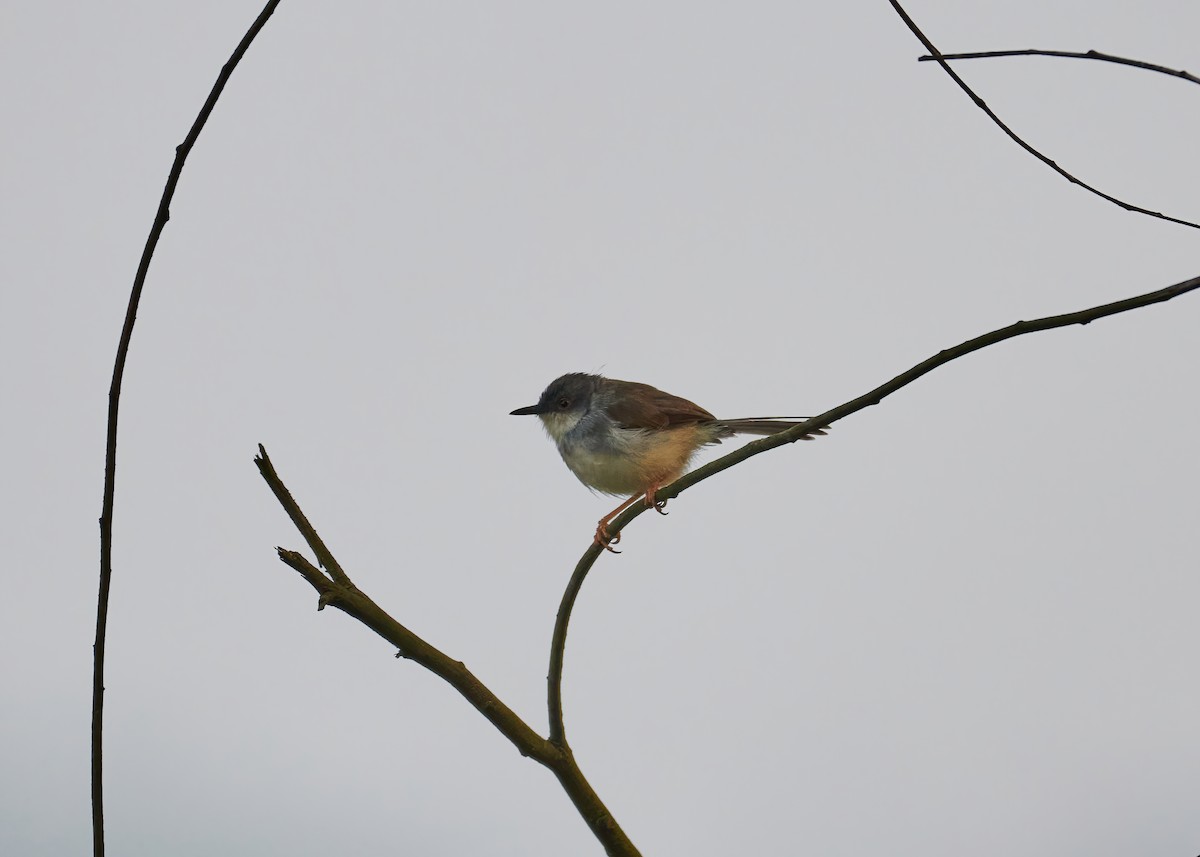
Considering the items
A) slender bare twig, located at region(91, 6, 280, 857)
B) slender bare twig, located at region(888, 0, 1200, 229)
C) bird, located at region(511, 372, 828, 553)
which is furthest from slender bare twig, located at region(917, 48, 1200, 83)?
bird, located at region(511, 372, 828, 553)

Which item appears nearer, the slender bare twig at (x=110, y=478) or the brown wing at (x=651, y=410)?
the slender bare twig at (x=110, y=478)

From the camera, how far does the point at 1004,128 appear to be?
1252mm

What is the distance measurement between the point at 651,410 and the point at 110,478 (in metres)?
1.94

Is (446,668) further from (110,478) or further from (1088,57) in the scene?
(1088,57)

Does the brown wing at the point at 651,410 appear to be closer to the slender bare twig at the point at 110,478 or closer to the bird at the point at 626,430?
the bird at the point at 626,430

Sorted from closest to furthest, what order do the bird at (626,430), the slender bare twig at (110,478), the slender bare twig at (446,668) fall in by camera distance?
1. the slender bare twig at (110,478)
2. the slender bare twig at (446,668)
3. the bird at (626,430)

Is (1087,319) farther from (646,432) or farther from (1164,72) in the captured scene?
(646,432)

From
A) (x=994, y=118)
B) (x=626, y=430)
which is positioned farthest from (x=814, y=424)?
(x=626, y=430)

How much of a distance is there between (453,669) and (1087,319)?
87 cm

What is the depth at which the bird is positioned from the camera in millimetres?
2777

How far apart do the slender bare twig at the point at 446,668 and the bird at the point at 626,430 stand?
3.60ft

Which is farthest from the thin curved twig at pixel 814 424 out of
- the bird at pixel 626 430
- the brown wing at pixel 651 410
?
Result: the brown wing at pixel 651 410

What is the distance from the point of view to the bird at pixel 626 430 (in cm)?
278

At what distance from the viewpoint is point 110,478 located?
1.00 metres
